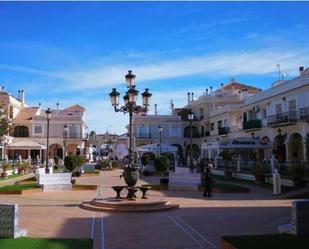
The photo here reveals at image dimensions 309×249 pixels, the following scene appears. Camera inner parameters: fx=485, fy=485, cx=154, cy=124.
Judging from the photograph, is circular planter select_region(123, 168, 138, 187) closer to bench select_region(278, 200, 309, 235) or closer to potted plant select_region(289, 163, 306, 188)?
bench select_region(278, 200, 309, 235)

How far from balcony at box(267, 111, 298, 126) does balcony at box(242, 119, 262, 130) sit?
3065mm

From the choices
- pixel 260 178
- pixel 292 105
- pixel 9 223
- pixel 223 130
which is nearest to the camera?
pixel 9 223

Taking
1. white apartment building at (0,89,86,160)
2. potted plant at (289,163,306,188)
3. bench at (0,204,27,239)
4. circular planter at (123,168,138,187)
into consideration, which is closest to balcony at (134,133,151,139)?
white apartment building at (0,89,86,160)

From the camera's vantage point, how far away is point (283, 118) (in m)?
39.3

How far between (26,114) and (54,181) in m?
54.5

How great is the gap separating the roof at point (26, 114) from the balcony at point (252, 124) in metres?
38.0

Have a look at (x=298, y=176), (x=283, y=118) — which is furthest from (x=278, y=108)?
(x=298, y=176)

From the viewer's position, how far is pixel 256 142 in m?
40.6

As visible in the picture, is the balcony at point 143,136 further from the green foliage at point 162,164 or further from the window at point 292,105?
the green foliage at point 162,164

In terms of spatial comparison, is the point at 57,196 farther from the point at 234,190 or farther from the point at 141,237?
the point at 141,237

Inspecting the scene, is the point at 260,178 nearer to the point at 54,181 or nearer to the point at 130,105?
the point at 54,181

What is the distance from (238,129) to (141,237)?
44660mm

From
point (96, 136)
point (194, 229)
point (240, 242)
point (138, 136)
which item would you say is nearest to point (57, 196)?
point (194, 229)

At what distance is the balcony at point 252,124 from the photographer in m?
45.9
